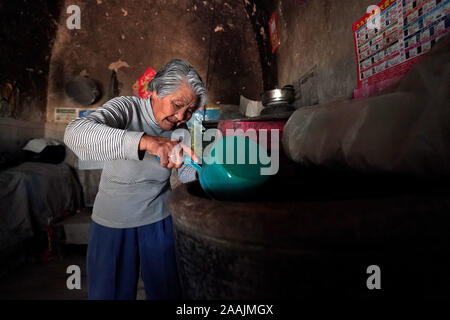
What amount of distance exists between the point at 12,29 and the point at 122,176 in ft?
14.5

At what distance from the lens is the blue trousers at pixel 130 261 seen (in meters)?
1.64

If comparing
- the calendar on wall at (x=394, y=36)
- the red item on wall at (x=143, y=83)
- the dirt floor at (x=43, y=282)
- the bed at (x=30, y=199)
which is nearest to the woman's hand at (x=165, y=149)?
the calendar on wall at (x=394, y=36)

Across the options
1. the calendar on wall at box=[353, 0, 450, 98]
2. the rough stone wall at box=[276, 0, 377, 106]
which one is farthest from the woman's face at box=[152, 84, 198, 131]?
the rough stone wall at box=[276, 0, 377, 106]

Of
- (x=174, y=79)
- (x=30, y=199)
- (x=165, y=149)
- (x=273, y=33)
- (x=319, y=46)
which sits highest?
(x=273, y=33)

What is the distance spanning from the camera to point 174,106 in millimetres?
1652

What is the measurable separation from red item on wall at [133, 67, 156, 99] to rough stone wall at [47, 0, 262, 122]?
4.5 inches

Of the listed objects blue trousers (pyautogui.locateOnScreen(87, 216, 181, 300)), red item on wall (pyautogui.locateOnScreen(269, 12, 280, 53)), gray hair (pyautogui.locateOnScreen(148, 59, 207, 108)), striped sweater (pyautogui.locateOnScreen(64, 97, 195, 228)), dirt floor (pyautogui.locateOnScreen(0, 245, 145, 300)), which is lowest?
dirt floor (pyautogui.locateOnScreen(0, 245, 145, 300))

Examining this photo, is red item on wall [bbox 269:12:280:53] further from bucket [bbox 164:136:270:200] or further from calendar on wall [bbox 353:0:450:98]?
bucket [bbox 164:136:270:200]

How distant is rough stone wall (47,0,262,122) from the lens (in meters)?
4.97

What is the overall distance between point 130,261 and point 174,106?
1219mm

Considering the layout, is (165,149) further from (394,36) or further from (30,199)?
(30,199)

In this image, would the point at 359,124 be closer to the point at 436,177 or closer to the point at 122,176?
the point at 436,177

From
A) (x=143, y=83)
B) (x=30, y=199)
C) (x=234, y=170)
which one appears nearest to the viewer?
(x=234, y=170)

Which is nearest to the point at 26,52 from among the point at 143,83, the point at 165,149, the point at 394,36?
the point at 143,83
